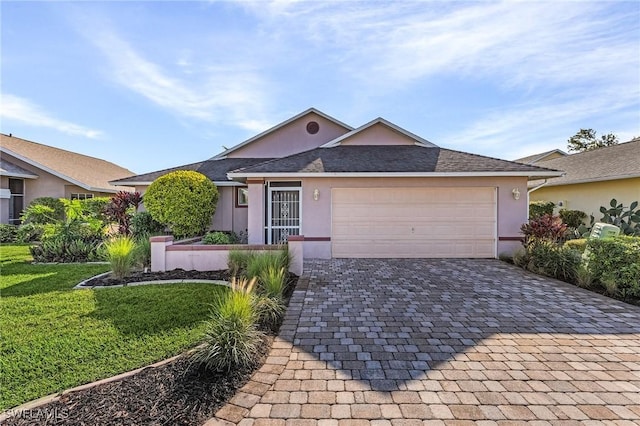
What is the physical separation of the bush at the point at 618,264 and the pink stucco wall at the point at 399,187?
11.2ft

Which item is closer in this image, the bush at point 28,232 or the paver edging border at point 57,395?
the paver edging border at point 57,395

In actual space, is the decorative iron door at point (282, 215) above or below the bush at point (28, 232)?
above

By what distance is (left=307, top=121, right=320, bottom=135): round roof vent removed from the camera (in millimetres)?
16406

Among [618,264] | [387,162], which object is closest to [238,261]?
[387,162]

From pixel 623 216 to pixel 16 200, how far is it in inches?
1184

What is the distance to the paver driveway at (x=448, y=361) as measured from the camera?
3.06m

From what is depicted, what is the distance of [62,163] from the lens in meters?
20.2

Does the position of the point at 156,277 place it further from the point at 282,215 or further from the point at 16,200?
the point at 16,200

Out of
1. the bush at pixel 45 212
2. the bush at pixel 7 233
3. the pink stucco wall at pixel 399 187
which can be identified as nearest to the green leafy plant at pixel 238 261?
the pink stucco wall at pixel 399 187

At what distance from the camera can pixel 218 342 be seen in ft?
12.6

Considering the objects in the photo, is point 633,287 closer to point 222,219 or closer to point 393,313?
point 393,313

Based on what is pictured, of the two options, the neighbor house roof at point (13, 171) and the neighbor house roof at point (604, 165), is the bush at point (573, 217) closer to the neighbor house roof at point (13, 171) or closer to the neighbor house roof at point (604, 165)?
the neighbor house roof at point (604, 165)

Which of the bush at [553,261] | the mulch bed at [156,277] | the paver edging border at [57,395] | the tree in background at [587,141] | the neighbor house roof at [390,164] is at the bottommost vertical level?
the paver edging border at [57,395]

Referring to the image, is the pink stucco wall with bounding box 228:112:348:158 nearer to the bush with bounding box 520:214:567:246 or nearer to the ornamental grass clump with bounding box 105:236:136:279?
the bush with bounding box 520:214:567:246
